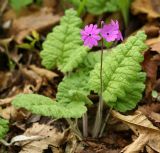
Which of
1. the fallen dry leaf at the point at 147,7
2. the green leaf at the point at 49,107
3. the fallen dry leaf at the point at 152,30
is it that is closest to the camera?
the green leaf at the point at 49,107

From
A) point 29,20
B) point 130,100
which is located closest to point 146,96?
point 130,100

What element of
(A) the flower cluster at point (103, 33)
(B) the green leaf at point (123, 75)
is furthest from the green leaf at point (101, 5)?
(A) the flower cluster at point (103, 33)

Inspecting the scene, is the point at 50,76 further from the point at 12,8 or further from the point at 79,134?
the point at 12,8

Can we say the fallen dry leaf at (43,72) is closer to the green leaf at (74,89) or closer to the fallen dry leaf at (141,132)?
the green leaf at (74,89)

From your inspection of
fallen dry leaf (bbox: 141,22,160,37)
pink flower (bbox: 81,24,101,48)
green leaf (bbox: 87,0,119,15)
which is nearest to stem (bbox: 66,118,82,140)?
pink flower (bbox: 81,24,101,48)

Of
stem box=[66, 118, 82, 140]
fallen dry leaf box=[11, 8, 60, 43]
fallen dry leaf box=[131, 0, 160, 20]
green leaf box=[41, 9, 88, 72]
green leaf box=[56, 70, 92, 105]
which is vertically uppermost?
fallen dry leaf box=[131, 0, 160, 20]

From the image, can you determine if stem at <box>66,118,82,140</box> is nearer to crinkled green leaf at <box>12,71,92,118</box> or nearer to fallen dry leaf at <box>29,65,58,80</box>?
crinkled green leaf at <box>12,71,92,118</box>
